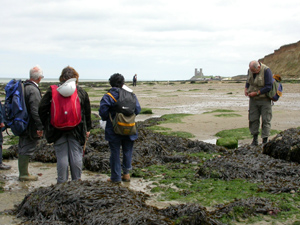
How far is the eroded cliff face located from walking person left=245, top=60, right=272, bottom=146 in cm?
5213

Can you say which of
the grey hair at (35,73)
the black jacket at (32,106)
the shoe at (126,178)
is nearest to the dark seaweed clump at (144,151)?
the shoe at (126,178)

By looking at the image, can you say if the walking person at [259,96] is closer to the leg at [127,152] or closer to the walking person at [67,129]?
the leg at [127,152]

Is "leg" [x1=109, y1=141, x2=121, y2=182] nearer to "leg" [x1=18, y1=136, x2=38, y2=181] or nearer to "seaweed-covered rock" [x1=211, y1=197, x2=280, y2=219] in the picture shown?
"leg" [x1=18, y1=136, x2=38, y2=181]

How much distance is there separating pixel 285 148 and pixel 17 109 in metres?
4.55

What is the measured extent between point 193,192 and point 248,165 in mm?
1612

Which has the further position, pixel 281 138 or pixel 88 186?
pixel 281 138

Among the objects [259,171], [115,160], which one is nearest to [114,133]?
[115,160]

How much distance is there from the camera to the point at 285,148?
6629 millimetres

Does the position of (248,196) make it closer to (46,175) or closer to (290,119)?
(46,175)

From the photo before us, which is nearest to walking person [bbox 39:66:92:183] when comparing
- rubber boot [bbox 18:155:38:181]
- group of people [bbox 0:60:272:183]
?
group of people [bbox 0:60:272:183]

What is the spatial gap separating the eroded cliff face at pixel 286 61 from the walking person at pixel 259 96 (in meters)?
52.1

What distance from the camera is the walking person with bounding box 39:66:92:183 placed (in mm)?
4752

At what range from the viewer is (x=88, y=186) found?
14.8 feet

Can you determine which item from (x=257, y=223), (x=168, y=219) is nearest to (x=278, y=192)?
(x=257, y=223)
